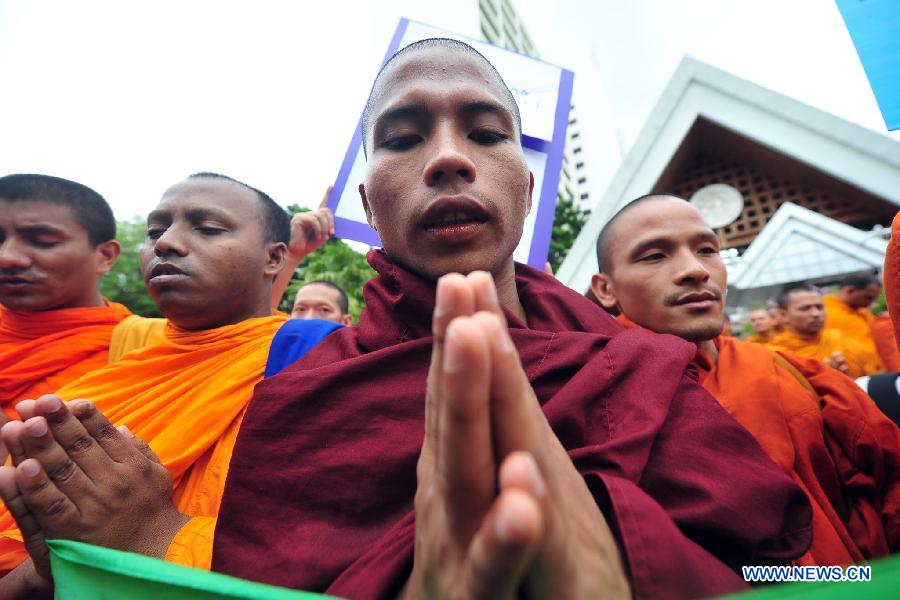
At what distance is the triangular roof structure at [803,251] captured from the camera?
7398 millimetres

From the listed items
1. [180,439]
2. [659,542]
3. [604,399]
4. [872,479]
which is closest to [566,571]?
[659,542]

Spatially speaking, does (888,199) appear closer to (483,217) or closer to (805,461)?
(805,461)

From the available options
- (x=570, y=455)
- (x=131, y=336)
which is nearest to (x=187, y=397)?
(x=131, y=336)

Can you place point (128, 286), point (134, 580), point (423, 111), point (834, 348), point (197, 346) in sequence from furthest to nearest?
1. point (128, 286)
2. point (834, 348)
3. point (197, 346)
4. point (423, 111)
5. point (134, 580)

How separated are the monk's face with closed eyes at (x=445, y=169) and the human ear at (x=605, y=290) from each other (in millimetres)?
810

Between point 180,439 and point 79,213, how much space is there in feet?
4.57

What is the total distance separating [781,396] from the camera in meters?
1.38

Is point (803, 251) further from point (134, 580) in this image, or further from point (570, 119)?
point (570, 119)

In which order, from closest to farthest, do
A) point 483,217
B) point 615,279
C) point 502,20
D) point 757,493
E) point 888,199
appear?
point 757,493 → point 483,217 → point 615,279 → point 888,199 → point 502,20

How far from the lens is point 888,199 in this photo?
22.2 feet

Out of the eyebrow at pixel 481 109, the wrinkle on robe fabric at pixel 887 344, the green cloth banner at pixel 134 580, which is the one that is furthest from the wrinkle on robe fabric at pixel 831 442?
the wrinkle on robe fabric at pixel 887 344

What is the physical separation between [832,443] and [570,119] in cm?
4926

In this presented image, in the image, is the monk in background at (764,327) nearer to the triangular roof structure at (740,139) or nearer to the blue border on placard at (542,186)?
the triangular roof structure at (740,139)

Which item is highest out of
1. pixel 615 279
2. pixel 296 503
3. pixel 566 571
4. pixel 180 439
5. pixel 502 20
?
pixel 502 20
